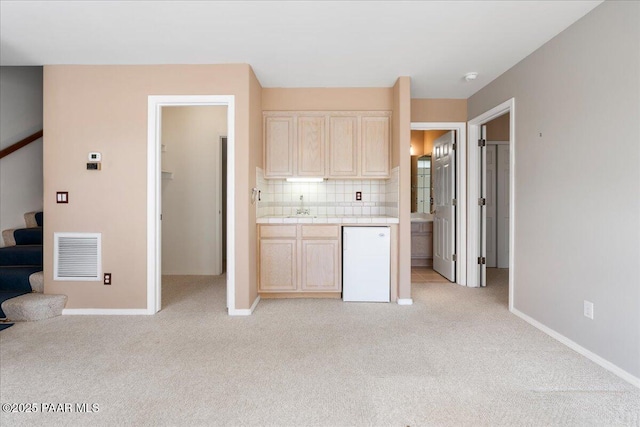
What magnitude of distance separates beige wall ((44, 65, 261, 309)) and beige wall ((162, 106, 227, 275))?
5.17 ft

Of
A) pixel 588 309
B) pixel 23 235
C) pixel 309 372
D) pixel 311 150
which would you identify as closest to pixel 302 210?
pixel 311 150

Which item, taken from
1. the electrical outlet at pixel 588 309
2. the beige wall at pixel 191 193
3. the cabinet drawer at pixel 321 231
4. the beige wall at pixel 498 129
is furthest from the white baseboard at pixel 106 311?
the beige wall at pixel 498 129

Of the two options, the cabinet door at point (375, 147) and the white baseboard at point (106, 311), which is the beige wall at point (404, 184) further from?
the white baseboard at point (106, 311)

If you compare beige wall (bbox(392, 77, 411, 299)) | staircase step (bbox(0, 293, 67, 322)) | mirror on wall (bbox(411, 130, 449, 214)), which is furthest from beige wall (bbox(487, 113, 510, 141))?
staircase step (bbox(0, 293, 67, 322))

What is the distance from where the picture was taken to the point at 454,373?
2066 millimetres

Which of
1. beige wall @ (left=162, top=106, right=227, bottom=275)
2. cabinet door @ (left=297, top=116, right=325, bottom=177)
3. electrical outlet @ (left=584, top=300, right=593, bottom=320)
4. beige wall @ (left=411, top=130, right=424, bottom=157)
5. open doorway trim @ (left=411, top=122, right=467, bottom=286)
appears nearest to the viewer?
electrical outlet @ (left=584, top=300, right=593, bottom=320)

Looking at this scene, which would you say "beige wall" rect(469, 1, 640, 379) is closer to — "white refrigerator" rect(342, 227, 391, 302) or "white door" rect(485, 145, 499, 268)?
"white refrigerator" rect(342, 227, 391, 302)

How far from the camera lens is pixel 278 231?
367 cm

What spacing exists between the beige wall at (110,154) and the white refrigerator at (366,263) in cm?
113

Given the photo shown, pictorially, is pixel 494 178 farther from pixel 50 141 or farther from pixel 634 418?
pixel 50 141

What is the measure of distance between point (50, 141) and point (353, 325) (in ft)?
11.8

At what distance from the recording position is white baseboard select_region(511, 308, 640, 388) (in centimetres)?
200

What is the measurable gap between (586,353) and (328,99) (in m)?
3.49

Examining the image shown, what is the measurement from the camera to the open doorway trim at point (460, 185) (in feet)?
14.1
